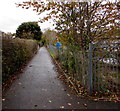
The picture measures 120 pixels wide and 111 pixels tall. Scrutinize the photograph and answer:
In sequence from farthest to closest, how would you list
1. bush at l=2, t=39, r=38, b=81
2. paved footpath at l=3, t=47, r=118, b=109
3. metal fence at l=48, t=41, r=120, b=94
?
1. bush at l=2, t=39, r=38, b=81
2. metal fence at l=48, t=41, r=120, b=94
3. paved footpath at l=3, t=47, r=118, b=109

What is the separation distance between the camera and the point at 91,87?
12.9ft

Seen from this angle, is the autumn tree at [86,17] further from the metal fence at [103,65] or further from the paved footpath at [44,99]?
the paved footpath at [44,99]

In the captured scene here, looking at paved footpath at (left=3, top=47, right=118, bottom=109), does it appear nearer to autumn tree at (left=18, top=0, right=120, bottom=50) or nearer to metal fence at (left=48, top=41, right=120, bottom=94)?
metal fence at (left=48, top=41, right=120, bottom=94)

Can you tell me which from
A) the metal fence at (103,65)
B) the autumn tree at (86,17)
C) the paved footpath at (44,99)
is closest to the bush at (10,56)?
the paved footpath at (44,99)

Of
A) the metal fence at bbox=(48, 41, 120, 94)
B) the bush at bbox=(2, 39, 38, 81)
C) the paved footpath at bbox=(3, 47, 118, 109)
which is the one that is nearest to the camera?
the paved footpath at bbox=(3, 47, 118, 109)

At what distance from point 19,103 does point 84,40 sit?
3259 mm

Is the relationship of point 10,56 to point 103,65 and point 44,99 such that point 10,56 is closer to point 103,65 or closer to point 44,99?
point 44,99

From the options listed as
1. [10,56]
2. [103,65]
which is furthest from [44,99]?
[10,56]

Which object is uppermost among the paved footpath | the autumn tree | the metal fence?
the autumn tree

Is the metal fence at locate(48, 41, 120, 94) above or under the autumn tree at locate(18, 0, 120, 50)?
under

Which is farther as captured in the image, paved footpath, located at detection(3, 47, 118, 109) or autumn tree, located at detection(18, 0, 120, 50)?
autumn tree, located at detection(18, 0, 120, 50)

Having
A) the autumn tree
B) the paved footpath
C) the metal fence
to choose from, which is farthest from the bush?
the metal fence

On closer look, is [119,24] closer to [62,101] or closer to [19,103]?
[62,101]

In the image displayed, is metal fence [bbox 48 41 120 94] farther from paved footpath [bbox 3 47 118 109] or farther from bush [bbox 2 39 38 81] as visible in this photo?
bush [bbox 2 39 38 81]
